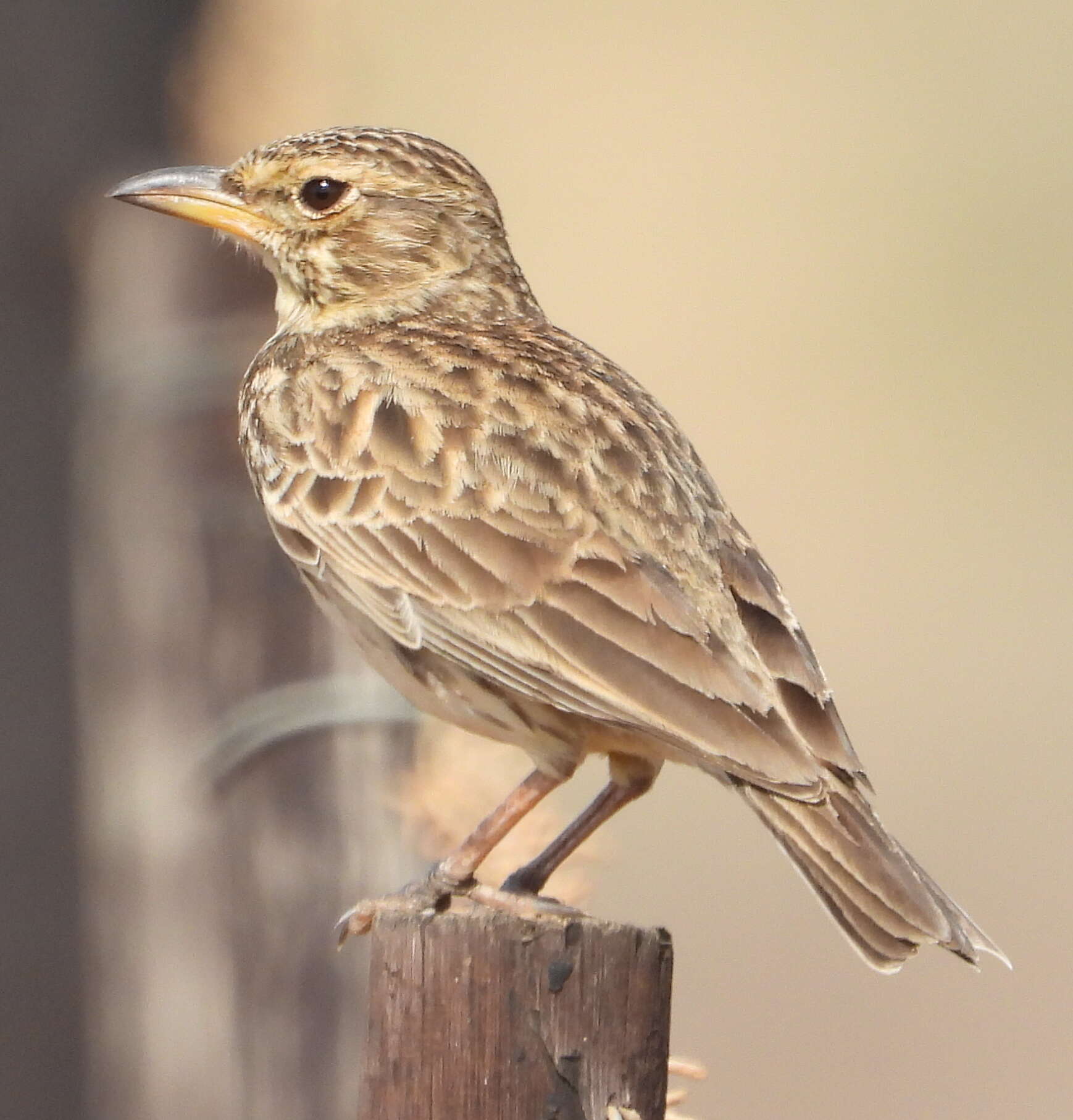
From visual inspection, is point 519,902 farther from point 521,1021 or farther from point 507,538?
point 507,538

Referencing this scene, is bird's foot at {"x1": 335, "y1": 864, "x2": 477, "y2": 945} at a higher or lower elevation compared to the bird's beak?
lower

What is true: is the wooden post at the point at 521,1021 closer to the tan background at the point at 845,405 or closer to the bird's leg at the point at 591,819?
the bird's leg at the point at 591,819

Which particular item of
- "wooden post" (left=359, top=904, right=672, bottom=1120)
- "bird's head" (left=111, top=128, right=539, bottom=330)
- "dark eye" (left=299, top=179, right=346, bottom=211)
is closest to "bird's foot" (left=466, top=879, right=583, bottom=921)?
"wooden post" (left=359, top=904, right=672, bottom=1120)

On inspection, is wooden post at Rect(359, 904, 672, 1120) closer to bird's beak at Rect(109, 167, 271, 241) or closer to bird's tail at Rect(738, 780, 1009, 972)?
bird's tail at Rect(738, 780, 1009, 972)

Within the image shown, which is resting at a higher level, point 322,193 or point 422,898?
point 322,193

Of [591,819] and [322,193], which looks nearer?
[591,819]

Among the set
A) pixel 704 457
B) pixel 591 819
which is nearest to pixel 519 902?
pixel 591 819

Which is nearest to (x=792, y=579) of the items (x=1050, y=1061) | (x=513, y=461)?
(x=1050, y=1061)

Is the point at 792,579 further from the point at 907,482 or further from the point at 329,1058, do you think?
the point at 329,1058
